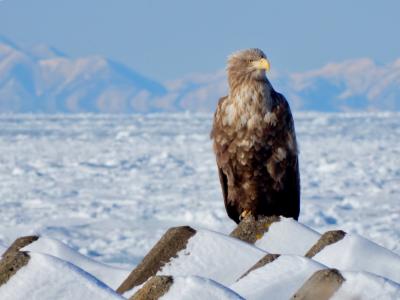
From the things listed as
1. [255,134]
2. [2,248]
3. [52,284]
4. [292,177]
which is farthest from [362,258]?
[292,177]

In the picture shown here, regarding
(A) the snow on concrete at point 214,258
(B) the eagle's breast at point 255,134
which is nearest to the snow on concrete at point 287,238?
(A) the snow on concrete at point 214,258

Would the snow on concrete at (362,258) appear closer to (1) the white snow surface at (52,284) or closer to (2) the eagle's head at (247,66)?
(1) the white snow surface at (52,284)

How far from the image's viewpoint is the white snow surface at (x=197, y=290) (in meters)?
1.73

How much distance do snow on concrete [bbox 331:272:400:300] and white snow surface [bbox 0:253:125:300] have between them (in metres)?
0.38

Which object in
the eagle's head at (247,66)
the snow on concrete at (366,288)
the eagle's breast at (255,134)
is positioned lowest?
the snow on concrete at (366,288)

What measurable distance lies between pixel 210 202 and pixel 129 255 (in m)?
6.17

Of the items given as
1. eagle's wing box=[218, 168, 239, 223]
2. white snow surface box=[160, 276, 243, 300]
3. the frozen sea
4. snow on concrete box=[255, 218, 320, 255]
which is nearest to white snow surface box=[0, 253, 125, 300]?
white snow surface box=[160, 276, 243, 300]

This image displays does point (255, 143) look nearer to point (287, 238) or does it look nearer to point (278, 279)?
point (287, 238)

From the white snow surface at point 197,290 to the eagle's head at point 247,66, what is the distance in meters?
2.92

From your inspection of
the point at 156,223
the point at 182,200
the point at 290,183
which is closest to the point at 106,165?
the point at 182,200

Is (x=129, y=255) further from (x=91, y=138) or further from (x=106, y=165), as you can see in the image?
(x=91, y=138)

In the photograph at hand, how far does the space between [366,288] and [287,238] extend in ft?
4.91

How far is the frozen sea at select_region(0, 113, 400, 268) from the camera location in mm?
17859

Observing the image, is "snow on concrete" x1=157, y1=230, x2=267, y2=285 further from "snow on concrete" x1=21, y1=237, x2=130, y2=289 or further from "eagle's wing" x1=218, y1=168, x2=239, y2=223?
"eagle's wing" x1=218, y1=168, x2=239, y2=223
